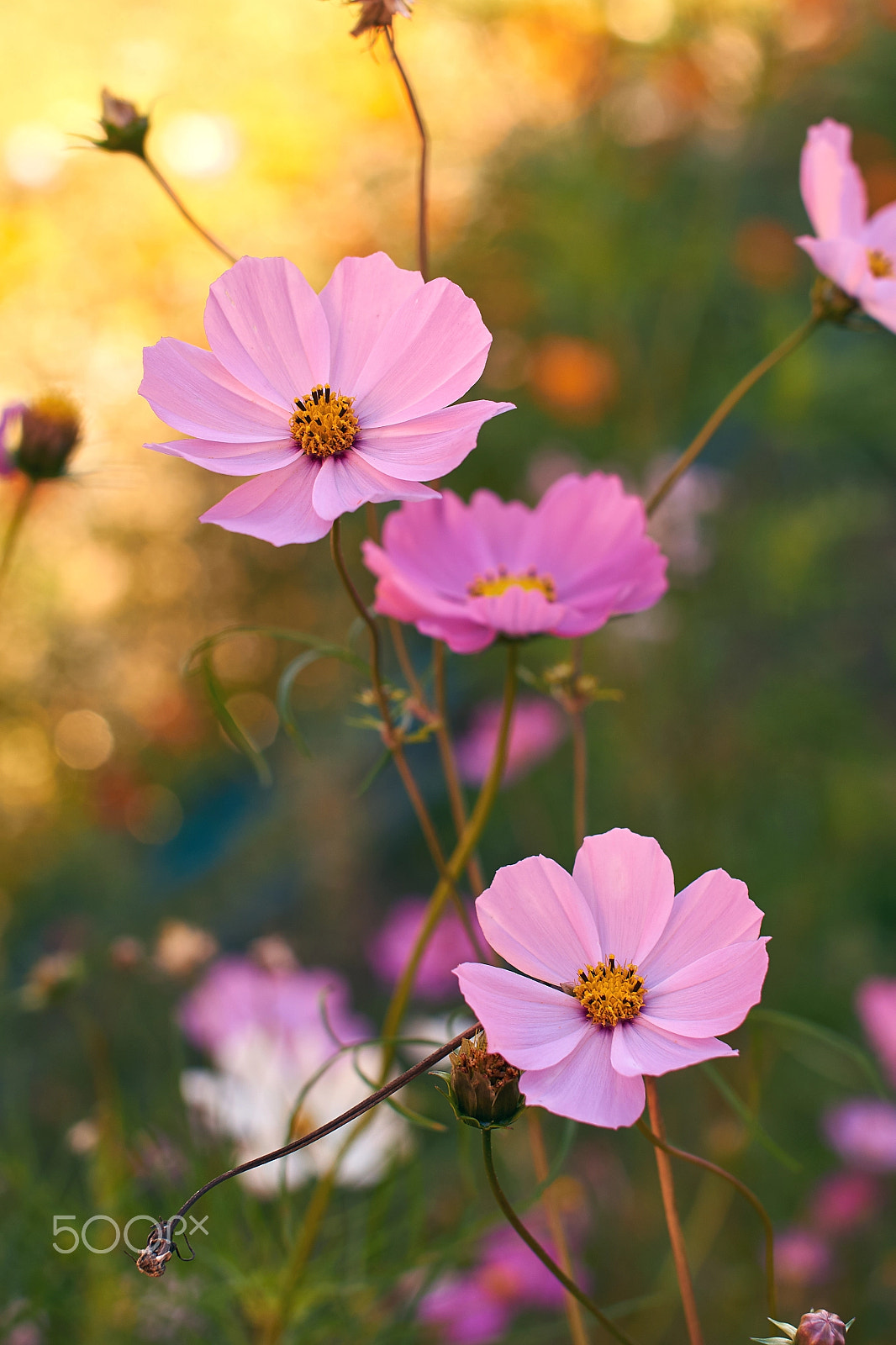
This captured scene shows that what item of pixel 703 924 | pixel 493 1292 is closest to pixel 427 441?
pixel 703 924

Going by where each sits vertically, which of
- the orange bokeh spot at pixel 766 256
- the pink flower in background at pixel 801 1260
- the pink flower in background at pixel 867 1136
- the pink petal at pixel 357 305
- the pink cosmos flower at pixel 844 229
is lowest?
the pink flower in background at pixel 801 1260

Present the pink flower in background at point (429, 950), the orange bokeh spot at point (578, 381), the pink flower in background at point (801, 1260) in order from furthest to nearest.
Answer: the orange bokeh spot at point (578, 381), the pink flower in background at point (429, 950), the pink flower in background at point (801, 1260)

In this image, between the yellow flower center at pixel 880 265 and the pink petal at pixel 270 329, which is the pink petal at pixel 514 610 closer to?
the pink petal at pixel 270 329

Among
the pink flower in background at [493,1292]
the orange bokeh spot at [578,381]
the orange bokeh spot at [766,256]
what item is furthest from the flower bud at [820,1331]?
the orange bokeh spot at [766,256]

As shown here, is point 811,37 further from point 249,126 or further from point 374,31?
point 374,31

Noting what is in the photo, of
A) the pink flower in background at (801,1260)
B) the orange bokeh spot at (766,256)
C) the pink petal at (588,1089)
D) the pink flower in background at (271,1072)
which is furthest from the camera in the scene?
the orange bokeh spot at (766,256)

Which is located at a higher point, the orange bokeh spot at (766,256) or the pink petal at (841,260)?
the orange bokeh spot at (766,256)
